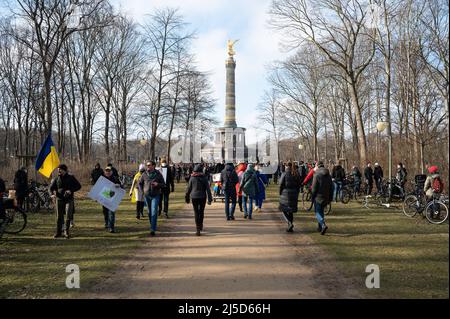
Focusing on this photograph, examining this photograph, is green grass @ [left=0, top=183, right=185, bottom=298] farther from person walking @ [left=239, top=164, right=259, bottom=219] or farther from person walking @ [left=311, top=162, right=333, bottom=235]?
person walking @ [left=311, top=162, right=333, bottom=235]

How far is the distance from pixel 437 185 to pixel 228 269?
825 cm

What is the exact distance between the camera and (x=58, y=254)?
8.37 metres

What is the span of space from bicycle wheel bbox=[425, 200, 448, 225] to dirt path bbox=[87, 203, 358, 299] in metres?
4.45

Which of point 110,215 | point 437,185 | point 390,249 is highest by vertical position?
point 437,185

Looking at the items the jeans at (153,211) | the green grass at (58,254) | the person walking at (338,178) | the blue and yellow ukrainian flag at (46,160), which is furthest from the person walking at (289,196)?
the person walking at (338,178)

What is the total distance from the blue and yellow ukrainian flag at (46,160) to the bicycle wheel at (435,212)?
36.6ft

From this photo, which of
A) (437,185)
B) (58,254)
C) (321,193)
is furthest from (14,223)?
(437,185)

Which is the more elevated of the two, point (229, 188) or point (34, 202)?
point (229, 188)

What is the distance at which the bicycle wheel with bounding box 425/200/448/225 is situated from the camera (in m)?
11.9

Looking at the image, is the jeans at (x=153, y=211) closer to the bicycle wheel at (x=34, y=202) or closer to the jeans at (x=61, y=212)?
the jeans at (x=61, y=212)

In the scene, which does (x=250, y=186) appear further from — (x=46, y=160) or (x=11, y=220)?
(x=11, y=220)

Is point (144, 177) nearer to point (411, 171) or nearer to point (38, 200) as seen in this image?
point (38, 200)

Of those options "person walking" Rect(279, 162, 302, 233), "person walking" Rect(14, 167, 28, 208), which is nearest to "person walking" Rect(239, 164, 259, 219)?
"person walking" Rect(279, 162, 302, 233)
